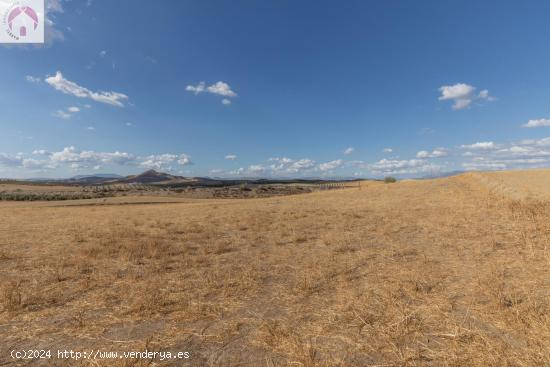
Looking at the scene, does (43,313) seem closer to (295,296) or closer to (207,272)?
(207,272)

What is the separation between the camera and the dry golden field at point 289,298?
4.19m

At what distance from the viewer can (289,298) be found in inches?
245

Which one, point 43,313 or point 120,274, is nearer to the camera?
point 43,313

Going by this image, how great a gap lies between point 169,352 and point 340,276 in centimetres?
474

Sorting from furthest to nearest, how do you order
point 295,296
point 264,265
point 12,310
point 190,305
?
point 264,265 < point 295,296 < point 190,305 < point 12,310

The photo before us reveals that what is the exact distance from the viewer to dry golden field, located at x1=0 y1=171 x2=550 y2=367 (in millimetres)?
4191

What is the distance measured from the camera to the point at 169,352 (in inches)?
166

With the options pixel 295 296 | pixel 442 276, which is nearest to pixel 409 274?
pixel 442 276

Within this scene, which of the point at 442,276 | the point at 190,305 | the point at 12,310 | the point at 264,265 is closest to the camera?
the point at 12,310

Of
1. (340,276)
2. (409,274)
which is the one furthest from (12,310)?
(409,274)

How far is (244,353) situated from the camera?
4152 mm

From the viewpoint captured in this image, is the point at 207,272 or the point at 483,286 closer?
the point at 483,286

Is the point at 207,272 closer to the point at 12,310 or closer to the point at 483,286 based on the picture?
the point at 12,310

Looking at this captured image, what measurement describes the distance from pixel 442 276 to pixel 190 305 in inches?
253
